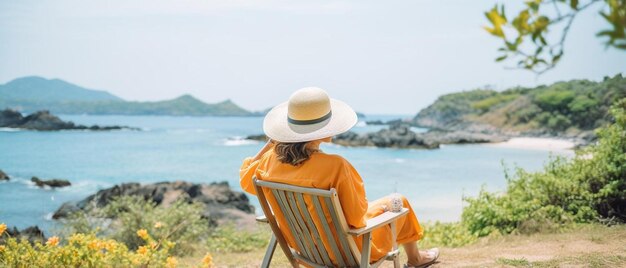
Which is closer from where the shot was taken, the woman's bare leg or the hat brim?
the hat brim

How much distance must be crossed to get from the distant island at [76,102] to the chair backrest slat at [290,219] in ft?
229

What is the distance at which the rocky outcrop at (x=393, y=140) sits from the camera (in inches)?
1741

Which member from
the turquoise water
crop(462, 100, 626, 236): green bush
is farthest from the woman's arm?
the turquoise water

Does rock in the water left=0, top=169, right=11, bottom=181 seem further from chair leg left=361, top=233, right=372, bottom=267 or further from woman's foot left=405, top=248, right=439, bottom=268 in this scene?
chair leg left=361, top=233, right=372, bottom=267

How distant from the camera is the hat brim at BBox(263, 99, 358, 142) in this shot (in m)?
3.36

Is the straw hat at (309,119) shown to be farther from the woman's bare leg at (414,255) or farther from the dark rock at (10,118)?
the dark rock at (10,118)

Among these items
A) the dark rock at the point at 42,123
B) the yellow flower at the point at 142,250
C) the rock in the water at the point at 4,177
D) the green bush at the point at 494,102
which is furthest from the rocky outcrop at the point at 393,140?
the yellow flower at the point at 142,250

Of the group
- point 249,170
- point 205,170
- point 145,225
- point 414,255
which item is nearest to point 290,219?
point 249,170

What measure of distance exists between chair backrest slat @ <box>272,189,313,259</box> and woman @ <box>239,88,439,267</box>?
7 centimetres

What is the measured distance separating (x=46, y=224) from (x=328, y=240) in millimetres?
13680

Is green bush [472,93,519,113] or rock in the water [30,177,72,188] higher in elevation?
green bush [472,93,519,113]

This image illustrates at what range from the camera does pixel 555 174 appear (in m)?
7.64

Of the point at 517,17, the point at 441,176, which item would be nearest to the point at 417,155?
the point at 441,176

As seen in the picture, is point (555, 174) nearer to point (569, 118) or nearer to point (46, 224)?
point (46, 224)
